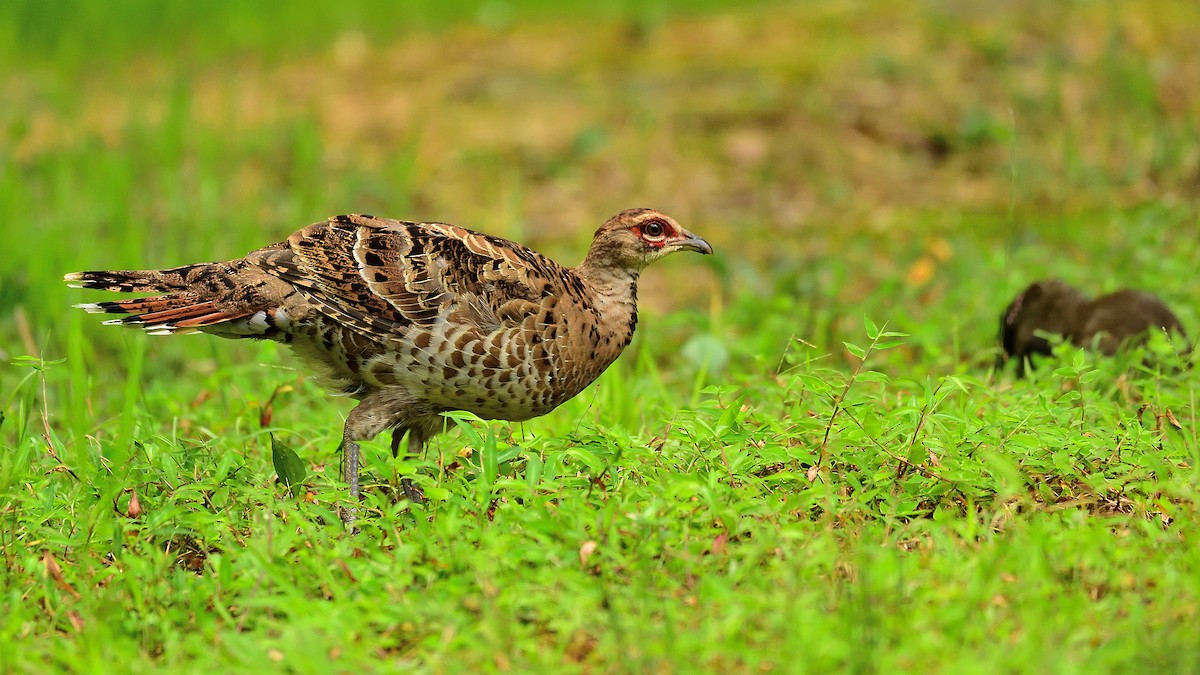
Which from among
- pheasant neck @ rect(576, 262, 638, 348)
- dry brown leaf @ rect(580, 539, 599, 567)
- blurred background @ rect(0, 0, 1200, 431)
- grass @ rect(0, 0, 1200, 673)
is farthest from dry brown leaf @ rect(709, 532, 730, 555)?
blurred background @ rect(0, 0, 1200, 431)

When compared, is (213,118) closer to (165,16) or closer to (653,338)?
(165,16)

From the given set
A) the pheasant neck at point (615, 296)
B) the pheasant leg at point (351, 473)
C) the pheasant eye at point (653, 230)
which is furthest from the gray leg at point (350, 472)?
the pheasant eye at point (653, 230)

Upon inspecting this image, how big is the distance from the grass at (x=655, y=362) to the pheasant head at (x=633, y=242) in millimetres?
557

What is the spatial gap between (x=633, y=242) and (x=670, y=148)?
4637 mm

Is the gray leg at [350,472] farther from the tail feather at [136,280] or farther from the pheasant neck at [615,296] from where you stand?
the pheasant neck at [615,296]

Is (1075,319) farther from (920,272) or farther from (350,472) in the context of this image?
(350,472)

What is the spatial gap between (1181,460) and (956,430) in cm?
69

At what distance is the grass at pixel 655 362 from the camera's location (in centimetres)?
322

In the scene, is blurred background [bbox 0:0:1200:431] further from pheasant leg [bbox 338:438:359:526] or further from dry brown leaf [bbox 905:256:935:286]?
pheasant leg [bbox 338:438:359:526]

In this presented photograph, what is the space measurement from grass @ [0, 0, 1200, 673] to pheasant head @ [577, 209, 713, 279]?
1.83 ft

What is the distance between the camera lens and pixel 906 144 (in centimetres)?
922

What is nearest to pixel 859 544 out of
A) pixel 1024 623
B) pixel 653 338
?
pixel 1024 623

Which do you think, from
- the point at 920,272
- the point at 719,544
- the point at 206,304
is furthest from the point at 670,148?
the point at 719,544

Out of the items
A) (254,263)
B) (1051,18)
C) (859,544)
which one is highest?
(1051,18)
